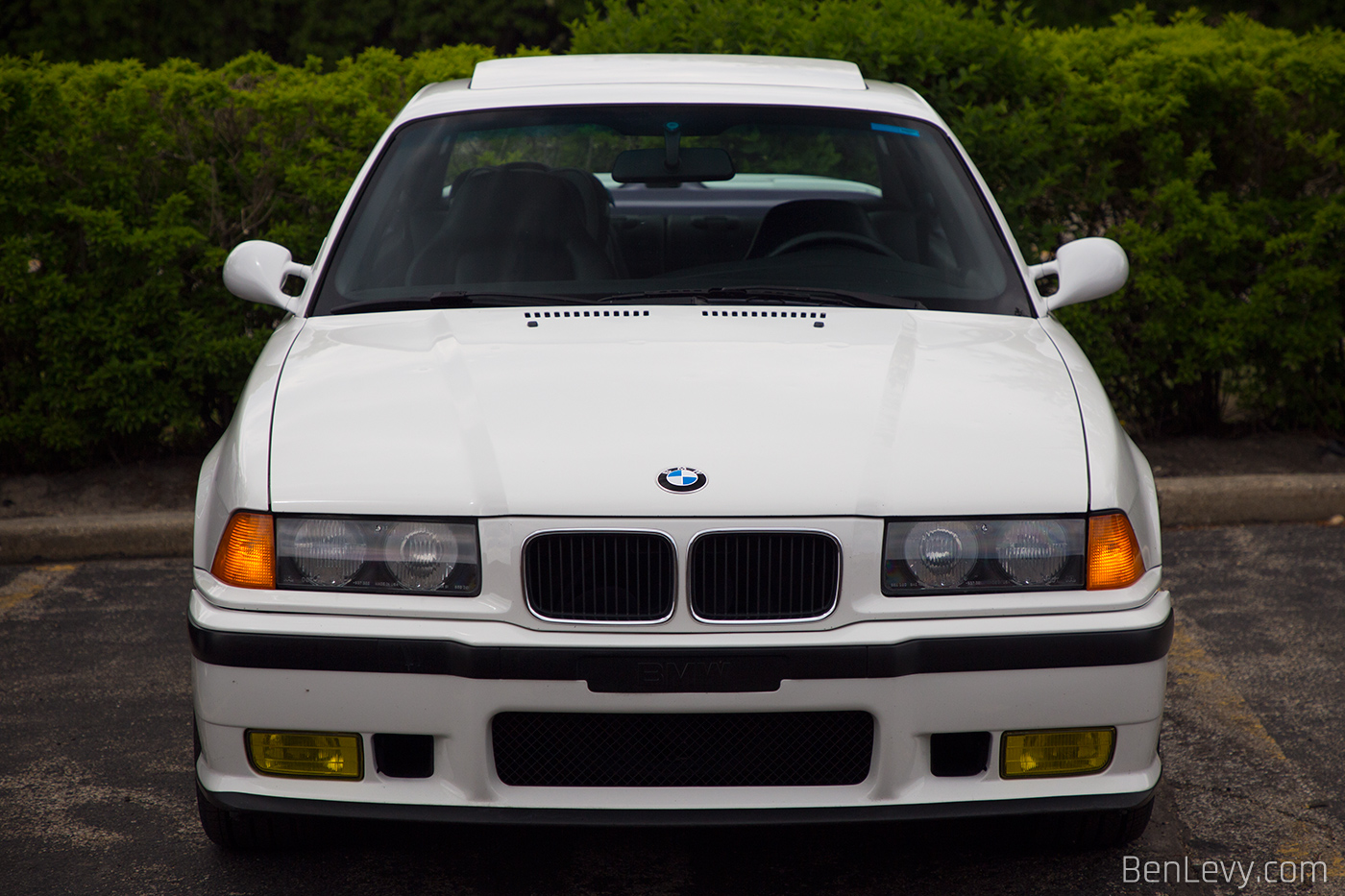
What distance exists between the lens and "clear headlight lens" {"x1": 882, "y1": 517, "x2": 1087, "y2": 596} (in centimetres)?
235

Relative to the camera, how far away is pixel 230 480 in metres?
2.48

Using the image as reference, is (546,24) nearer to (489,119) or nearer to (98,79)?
(98,79)

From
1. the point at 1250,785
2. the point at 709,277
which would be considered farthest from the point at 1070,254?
the point at 1250,785

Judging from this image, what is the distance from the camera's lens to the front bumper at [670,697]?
2283 millimetres

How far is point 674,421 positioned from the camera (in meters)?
2.47

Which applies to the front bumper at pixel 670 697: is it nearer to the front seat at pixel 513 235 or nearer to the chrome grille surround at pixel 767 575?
the chrome grille surround at pixel 767 575

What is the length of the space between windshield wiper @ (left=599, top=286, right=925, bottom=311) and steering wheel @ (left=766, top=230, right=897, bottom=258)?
32 cm

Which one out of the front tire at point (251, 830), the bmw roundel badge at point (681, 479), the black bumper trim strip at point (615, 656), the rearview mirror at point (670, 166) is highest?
the rearview mirror at point (670, 166)

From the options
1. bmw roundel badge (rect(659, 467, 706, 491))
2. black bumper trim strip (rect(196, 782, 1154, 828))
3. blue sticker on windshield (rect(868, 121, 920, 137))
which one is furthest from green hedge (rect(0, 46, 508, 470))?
bmw roundel badge (rect(659, 467, 706, 491))

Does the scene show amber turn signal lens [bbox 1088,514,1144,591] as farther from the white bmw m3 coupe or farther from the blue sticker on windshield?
the blue sticker on windshield

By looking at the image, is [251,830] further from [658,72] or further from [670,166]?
[658,72]

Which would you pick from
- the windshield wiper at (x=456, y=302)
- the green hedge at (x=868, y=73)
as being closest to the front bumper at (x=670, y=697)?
the windshield wiper at (x=456, y=302)

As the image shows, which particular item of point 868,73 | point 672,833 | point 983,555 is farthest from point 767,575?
point 868,73

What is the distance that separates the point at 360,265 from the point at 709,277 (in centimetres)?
91
